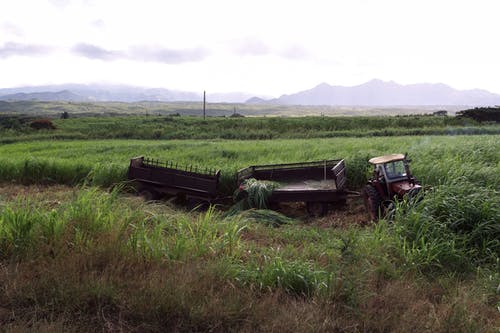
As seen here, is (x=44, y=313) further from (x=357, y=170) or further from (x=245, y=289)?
(x=357, y=170)

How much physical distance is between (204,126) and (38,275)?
118ft

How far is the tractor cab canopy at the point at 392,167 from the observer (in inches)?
295

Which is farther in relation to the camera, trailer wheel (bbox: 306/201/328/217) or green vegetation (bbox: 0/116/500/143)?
green vegetation (bbox: 0/116/500/143)

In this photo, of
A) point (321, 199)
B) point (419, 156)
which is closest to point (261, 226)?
point (321, 199)

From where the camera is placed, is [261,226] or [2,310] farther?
[261,226]

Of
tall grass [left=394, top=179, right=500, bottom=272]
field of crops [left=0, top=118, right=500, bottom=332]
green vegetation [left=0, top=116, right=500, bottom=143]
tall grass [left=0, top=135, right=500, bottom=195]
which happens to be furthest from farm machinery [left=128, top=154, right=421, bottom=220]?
green vegetation [left=0, top=116, right=500, bottom=143]

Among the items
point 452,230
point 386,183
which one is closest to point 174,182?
point 386,183

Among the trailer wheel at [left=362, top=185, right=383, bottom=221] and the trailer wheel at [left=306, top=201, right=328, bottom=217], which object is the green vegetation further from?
the trailer wheel at [left=362, top=185, right=383, bottom=221]

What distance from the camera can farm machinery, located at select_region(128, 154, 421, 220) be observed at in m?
7.49

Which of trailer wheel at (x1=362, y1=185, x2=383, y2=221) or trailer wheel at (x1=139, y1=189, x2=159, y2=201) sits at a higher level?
trailer wheel at (x1=362, y1=185, x2=383, y2=221)

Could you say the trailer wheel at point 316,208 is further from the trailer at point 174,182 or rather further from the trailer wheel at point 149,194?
the trailer wheel at point 149,194

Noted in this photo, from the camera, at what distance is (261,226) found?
6.50 metres

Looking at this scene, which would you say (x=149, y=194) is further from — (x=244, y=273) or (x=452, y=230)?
(x=452, y=230)

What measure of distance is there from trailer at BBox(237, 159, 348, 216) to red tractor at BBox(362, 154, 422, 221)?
0.94 m
